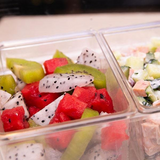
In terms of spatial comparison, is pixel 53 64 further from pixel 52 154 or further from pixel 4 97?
pixel 52 154

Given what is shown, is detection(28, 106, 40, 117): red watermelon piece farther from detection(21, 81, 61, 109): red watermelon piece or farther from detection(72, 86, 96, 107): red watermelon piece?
detection(72, 86, 96, 107): red watermelon piece

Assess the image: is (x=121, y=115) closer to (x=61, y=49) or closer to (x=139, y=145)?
(x=139, y=145)

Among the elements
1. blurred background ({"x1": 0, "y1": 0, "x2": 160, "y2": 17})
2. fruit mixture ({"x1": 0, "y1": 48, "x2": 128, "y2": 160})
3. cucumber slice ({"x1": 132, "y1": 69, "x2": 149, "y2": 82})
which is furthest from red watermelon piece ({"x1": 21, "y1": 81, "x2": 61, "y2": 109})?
blurred background ({"x1": 0, "y1": 0, "x2": 160, "y2": 17})

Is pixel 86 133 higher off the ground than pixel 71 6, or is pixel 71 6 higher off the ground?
pixel 71 6

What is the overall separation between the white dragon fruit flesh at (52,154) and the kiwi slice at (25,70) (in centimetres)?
40

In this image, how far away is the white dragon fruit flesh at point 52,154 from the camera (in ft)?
2.69

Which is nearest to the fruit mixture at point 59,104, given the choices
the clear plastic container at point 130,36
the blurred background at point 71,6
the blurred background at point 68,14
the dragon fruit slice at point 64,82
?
the dragon fruit slice at point 64,82

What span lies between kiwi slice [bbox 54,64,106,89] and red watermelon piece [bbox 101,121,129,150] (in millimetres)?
301

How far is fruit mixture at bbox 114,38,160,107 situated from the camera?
40.1 inches

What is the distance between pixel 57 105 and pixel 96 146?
0.23 m

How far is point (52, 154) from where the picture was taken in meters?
0.83

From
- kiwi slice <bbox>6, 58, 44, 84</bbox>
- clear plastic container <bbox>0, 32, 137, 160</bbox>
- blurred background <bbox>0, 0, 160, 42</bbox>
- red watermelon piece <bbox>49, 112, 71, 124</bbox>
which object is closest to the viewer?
clear plastic container <bbox>0, 32, 137, 160</bbox>

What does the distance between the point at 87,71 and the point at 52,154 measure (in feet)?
1.42

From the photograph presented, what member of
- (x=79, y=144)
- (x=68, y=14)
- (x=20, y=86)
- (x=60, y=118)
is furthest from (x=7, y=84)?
(x=68, y=14)
